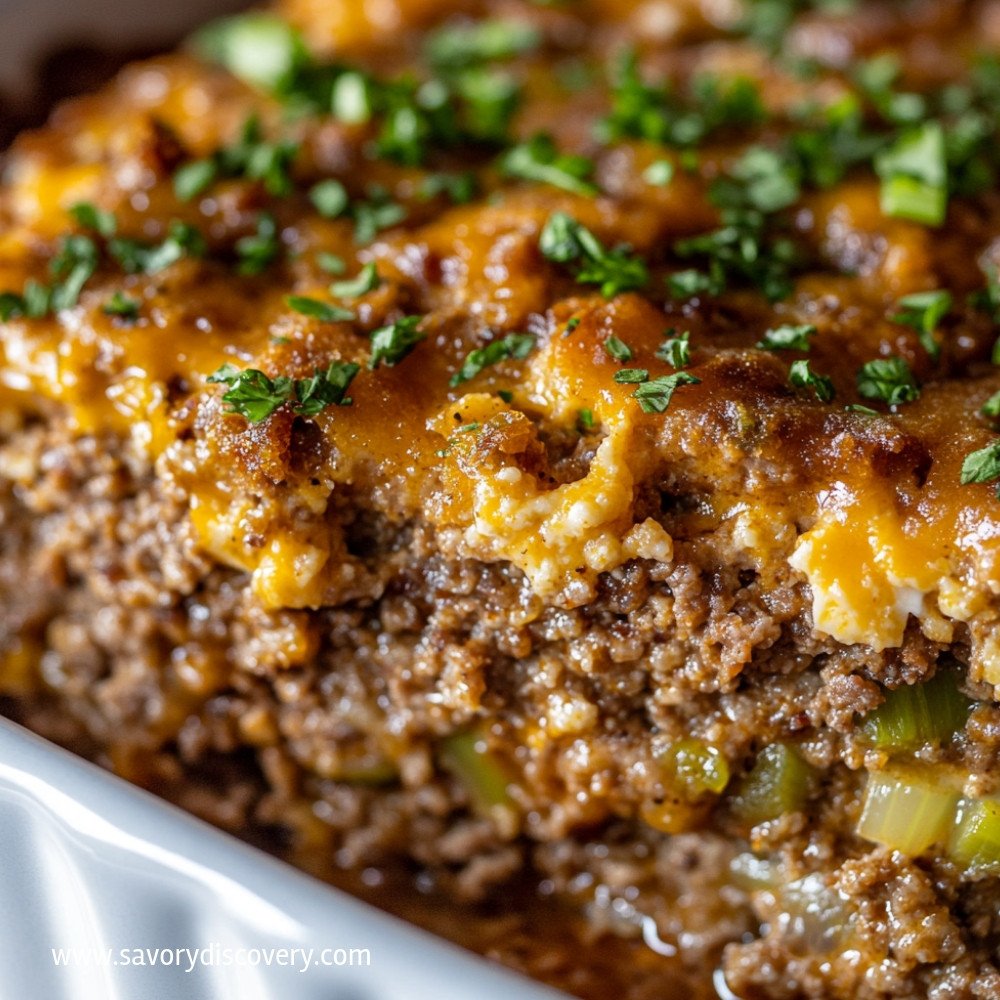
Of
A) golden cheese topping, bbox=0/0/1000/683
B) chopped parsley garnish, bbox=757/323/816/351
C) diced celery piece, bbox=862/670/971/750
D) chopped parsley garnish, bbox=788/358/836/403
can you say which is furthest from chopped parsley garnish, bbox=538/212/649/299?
diced celery piece, bbox=862/670/971/750

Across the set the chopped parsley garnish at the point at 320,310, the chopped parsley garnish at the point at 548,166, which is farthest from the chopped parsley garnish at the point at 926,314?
the chopped parsley garnish at the point at 320,310

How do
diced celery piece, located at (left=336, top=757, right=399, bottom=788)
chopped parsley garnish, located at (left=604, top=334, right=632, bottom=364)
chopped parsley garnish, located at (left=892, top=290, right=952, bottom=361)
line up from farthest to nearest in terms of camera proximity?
1. diced celery piece, located at (left=336, top=757, right=399, bottom=788)
2. chopped parsley garnish, located at (left=892, top=290, right=952, bottom=361)
3. chopped parsley garnish, located at (left=604, top=334, right=632, bottom=364)

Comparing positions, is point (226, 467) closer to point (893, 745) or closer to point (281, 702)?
point (281, 702)

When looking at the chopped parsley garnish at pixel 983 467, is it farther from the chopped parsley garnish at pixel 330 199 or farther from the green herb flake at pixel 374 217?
the chopped parsley garnish at pixel 330 199

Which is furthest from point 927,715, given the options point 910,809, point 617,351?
point 617,351

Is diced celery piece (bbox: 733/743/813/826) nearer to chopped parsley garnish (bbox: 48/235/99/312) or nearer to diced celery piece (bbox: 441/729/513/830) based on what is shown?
diced celery piece (bbox: 441/729/513/830)

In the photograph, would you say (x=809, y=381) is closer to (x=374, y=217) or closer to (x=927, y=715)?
(x=927, y=715)

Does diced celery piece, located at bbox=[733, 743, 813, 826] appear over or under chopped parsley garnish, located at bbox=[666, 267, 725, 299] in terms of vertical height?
under
